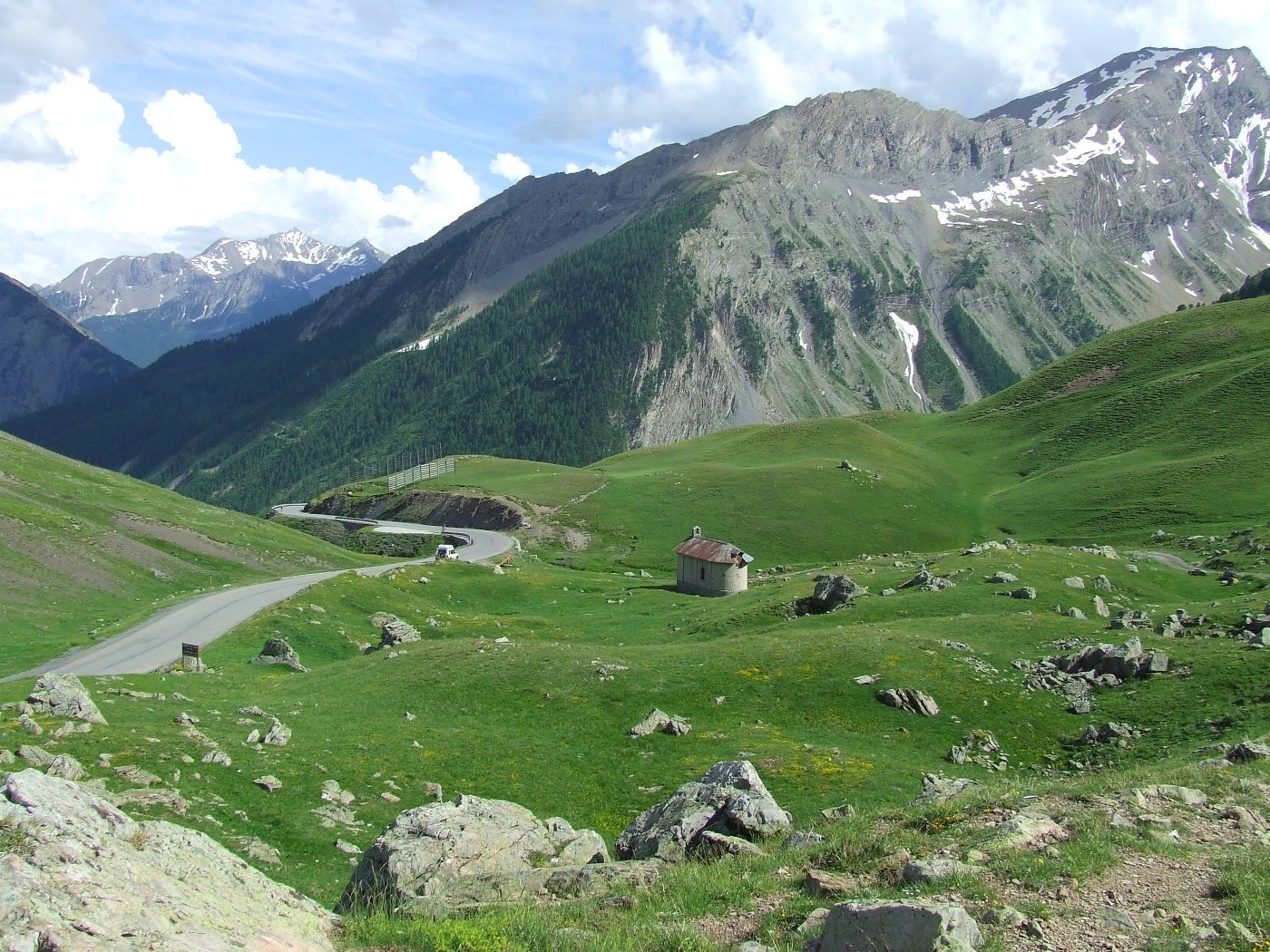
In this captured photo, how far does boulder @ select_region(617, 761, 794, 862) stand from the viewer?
19.2m

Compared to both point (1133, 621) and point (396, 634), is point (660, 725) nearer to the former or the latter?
point (396, 634)

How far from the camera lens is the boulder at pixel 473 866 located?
52.1 feet

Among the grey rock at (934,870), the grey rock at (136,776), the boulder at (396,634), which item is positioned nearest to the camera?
the grey rock at (934,870)

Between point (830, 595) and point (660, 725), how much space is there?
2499cm

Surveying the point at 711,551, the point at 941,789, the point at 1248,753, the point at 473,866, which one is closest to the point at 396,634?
the point at 711,551

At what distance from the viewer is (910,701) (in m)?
37.3

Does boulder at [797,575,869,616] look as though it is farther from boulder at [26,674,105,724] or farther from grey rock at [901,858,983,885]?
grey rock at [901,858,983,885]

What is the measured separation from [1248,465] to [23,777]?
11676 cm

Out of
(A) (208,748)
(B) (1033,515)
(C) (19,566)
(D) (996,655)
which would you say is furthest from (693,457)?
(A) (208,748)

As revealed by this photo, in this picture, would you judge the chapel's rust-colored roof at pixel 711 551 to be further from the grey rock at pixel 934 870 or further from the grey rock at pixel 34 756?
the grey rock at pixel 934 870

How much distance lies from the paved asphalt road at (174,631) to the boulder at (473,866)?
35777 mm

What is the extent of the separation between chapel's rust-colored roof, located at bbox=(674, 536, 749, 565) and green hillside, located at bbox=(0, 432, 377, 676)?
39365 mm

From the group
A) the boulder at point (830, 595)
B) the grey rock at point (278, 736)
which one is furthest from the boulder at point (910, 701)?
the grey rock at point (278, 736)

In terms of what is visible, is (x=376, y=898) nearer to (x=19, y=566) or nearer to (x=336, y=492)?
(x=19, y=566)
